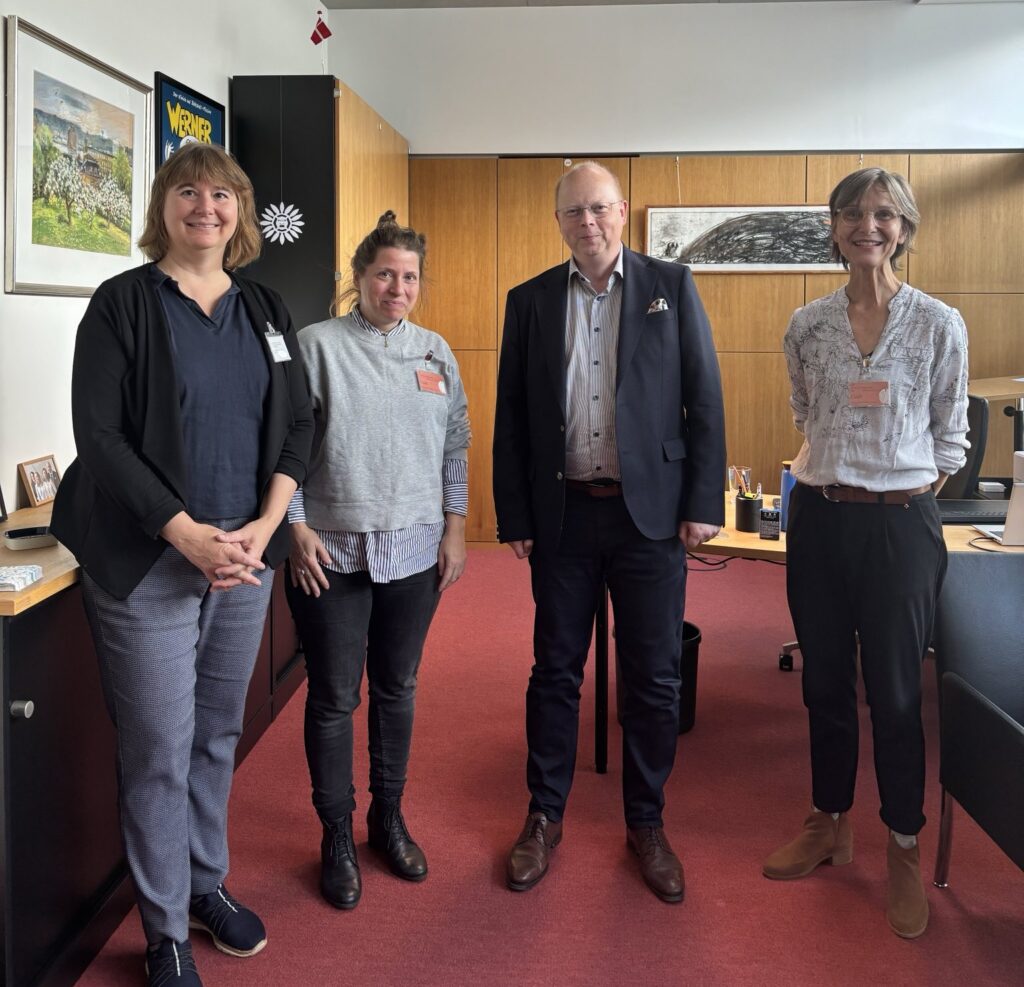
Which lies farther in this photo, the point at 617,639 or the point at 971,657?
the point at 617,639

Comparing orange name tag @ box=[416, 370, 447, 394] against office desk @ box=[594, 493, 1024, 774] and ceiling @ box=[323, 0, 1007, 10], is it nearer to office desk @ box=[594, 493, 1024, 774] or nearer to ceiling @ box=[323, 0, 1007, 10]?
office desk @ box=[594, 493, 1024, 774]

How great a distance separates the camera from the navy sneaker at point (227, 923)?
2.08m

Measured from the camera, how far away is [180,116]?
3.78m

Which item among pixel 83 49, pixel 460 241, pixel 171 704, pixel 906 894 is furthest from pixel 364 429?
pixel 460 241

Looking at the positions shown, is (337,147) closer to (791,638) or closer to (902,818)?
(791,638)

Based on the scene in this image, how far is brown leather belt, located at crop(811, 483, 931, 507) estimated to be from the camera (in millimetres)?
2121

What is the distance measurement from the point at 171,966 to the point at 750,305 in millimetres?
5320

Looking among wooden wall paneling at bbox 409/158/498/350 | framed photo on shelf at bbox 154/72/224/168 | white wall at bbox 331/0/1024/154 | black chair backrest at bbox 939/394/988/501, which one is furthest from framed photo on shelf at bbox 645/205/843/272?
framed photo on shelf at bbox 154/72/224/168

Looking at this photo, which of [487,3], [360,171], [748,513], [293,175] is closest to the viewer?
[748,513]

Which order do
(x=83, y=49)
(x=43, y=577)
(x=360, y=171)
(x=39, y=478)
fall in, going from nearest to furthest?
(x=43, y=577) → (x=39, y=478) → (x=83, y=49) → (x=360, y=171)

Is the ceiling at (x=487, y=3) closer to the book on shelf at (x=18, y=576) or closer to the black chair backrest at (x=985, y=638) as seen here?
the black chair backrest at (x=985, y=638)

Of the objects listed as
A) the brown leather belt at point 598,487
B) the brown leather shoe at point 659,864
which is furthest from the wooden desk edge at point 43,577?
the brown leather shoe at point 659,864

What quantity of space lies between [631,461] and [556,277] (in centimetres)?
51

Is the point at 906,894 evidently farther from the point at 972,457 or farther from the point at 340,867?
the point at 972,457
